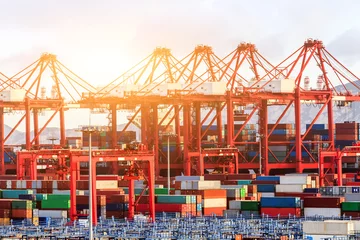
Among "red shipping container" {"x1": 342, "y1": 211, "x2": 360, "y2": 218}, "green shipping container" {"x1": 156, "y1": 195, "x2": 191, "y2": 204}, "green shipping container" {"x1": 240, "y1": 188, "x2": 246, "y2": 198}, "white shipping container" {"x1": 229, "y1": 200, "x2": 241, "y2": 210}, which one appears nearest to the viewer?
"red shipping container" {"x1": 342, "y1": 211, "x2": 360, "y2": 218}

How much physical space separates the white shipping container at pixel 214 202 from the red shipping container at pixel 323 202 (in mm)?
7741

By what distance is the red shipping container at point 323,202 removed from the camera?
64562 millimetres

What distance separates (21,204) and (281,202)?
16174 mm

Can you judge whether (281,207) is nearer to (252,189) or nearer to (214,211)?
(214,211)

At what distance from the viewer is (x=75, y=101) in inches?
5536

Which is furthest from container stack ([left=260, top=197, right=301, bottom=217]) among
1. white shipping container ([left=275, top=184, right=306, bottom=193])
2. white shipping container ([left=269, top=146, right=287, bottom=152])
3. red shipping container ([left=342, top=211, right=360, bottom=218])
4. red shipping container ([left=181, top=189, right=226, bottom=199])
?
white shipping container ([left=269, top=146, right=287, bottom=152])

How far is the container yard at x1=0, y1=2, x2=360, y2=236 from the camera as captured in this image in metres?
57.7

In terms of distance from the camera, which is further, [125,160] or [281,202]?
[125,160]

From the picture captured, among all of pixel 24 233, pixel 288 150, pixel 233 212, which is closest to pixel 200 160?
pixel 288 150

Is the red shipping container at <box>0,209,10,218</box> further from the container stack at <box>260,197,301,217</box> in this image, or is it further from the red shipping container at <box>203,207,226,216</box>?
the container stack at <box>260,197,301,217</box>

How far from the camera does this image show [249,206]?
227 feet

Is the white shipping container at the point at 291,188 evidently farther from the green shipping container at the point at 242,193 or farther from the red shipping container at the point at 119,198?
the red shipping container at the point at 119,198

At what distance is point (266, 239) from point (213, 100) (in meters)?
74.3

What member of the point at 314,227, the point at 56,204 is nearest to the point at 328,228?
the point at 314,227
